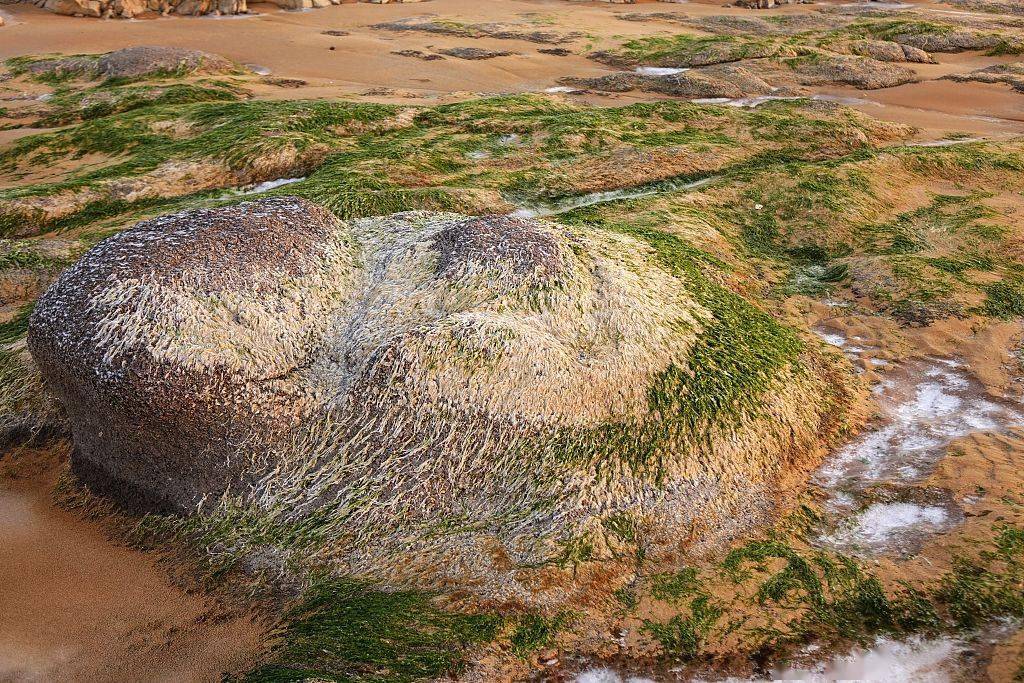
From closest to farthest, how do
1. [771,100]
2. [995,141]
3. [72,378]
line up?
[72,378]
[995,141]
[771,100]

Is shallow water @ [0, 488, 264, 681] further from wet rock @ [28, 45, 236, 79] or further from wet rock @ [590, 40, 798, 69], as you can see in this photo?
wet rock @ [590, 40, 798, 69]

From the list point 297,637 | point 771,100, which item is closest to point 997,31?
point 771,100

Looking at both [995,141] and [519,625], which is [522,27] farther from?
[519,625]

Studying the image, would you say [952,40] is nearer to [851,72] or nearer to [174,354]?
[851,72]

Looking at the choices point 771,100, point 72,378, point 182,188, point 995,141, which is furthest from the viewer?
point 771,100

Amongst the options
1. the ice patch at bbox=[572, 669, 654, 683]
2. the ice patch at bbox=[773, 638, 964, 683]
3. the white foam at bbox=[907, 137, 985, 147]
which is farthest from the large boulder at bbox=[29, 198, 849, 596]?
the white foam at bbox=[907, 137, 985, 147]

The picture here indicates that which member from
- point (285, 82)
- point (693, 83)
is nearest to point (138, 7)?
point (285, 82)

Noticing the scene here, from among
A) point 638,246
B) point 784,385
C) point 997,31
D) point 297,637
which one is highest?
point 997,31
